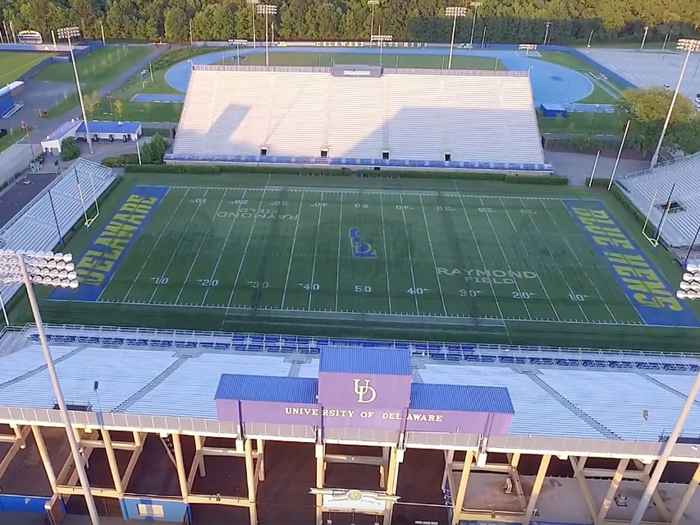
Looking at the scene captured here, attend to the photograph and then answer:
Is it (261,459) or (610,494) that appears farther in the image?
(261,459)

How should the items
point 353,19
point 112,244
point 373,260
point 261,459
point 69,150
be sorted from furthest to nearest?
point 353,19 → point 69,150 → point 112,244 → point 373,260 → point 261,459

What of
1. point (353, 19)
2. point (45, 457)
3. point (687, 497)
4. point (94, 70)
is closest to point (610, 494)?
point (687, 497)

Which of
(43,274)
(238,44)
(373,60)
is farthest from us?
(238,44)

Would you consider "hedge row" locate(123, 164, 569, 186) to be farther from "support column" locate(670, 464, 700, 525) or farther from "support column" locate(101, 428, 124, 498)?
"support column" locate(670, 464, 700, 525)

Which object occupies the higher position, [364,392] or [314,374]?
[364,392]

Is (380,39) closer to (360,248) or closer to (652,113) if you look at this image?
(652,113)

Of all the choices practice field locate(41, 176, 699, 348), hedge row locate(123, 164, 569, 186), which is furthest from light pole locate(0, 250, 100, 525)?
hedge row locate(123, 164, 569, 186)
